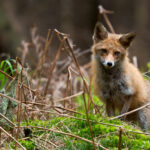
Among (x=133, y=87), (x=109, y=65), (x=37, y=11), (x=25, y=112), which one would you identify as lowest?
(x=25, y=112)

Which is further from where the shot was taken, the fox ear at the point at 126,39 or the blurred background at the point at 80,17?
the blurred background at the point at 80,17

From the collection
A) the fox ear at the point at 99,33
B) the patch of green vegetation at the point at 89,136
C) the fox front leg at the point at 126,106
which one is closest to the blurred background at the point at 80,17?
the fox ear at the point at 99,33

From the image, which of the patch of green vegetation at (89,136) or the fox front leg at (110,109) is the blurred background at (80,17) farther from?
the patch of green vegetation at (89,136)


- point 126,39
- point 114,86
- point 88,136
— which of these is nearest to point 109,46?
point 126,39

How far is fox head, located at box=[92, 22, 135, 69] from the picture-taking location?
236 inches

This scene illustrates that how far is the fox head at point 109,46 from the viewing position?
5982 mm

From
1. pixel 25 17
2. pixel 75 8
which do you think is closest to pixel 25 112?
pixel 25 17

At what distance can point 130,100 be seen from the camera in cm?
600

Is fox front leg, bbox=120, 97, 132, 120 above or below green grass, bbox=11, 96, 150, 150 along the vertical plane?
above

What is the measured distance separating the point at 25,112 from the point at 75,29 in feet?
47.0

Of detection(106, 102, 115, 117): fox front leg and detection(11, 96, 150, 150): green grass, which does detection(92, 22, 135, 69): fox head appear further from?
detection(11, 96, 150, 150): green grass

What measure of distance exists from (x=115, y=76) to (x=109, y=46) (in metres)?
0.59

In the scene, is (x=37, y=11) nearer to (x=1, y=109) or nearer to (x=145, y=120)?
(x=145, y=120)

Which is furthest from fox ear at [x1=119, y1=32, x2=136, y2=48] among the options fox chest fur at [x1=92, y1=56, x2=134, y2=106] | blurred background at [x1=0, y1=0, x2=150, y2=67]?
blurred background at [x1=0, y1=0, x2=150, y2=67]
